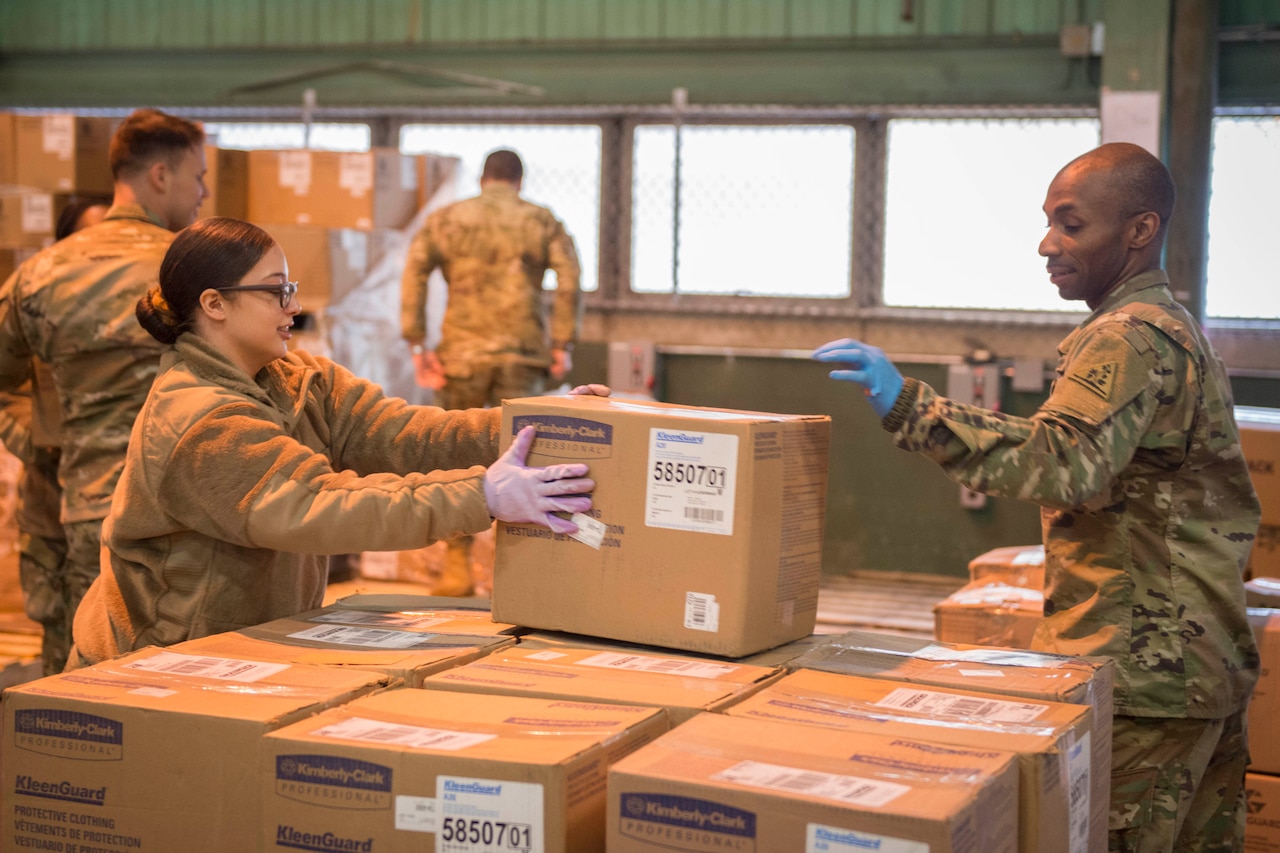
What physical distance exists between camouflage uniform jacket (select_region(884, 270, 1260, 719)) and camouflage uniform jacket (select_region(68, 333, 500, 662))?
82 centimetres

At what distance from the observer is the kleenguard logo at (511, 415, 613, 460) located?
1.96 meters

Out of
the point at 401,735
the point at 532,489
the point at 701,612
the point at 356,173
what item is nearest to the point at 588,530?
the point at 532,489

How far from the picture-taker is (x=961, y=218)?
6.42m

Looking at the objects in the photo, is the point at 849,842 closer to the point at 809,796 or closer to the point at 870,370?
the point at 809,796

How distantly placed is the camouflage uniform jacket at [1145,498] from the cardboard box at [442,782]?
854 mm

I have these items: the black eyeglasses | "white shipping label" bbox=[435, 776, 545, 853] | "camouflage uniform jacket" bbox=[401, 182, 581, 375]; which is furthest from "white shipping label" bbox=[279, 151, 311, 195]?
"white shipping label" bbox=[435, 776, 545, 853]

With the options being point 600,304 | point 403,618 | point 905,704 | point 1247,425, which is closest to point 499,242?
point 600,304

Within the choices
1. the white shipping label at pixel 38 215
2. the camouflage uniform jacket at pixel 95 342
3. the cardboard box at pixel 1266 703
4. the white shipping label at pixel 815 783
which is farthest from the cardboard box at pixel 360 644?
the white shipping label at pixel 38 215

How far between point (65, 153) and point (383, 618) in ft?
14.1

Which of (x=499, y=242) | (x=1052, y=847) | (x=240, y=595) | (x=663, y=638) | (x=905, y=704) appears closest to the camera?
(x=1052, y=847)

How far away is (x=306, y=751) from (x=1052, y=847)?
2.87 feet

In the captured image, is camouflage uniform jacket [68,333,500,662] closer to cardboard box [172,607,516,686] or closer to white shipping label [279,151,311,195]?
cardboard box [172,607,516,686]

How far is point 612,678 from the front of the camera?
1.82 metres

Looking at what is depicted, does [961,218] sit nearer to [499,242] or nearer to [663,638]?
[499,242]
